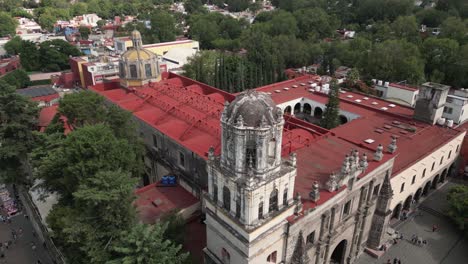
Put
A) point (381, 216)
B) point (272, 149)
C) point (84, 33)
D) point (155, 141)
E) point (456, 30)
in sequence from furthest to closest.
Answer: point (84, 33), point (456, 30), point (155, 141), point (381, 216), point (272, 149)

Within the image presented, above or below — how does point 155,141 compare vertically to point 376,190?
above

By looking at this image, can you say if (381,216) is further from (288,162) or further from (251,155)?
(251,155)

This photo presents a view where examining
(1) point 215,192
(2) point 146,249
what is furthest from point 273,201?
(2) point 146,249

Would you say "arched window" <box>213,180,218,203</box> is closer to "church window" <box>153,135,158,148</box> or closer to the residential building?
the residential building

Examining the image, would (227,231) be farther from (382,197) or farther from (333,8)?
(333,8)

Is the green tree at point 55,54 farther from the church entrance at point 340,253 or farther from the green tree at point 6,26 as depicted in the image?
the church entrance at point 340,253

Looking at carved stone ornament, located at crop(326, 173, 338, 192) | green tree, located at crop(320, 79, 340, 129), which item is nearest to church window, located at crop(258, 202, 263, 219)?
carved stone ornament, located at crop(326, 173, 338, 192)
